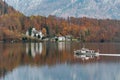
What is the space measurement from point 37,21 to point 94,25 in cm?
2469

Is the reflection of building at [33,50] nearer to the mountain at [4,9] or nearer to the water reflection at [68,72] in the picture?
the water reflection at [68,72]

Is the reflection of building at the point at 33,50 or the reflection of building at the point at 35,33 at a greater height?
the reflection of building at the point at 35,33

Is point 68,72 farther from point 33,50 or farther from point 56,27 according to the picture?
point 56,27

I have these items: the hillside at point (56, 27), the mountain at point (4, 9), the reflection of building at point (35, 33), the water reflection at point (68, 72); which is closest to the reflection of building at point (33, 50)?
the water reflection at point (68, 72)

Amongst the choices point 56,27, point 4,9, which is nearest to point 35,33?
point 56,27

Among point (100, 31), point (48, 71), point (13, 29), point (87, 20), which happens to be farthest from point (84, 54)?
point (87, 20)

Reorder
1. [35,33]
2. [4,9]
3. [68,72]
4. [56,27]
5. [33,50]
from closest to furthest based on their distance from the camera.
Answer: [68,72]
[33,50]
[35,33]
[56,27]
[4,9]

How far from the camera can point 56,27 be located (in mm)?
135875

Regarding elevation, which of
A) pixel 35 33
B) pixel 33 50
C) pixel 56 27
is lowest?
pixel 33 50

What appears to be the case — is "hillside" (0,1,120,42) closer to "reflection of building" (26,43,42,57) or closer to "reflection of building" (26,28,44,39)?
"reflection of building" (26,28,44,39)

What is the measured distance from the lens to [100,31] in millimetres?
142000

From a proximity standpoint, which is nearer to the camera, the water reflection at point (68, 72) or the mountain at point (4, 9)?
the water reflection at point (68, 72)

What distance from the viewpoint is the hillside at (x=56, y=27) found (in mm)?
127094

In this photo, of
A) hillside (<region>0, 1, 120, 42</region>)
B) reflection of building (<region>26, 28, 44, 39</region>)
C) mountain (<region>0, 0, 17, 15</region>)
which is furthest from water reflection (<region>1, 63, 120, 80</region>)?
mountain (<region>0, 0, 17, 15</region>)
